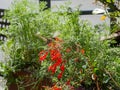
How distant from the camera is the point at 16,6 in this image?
259cm

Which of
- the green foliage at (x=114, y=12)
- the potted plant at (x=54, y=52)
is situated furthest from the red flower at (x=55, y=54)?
the green foliage at (x=114, y=12)

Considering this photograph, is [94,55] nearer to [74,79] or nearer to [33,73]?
[74,79]

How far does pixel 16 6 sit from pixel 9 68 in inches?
15.7

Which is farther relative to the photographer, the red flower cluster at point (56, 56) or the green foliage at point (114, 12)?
the green foliage at point (114, 12)

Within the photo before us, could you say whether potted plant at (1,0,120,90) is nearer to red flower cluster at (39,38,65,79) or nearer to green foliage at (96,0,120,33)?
red flower cluster at (39,38,65,79)

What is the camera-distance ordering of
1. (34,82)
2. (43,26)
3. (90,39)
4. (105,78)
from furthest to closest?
(43,26) < (34,82) < (90,39) < (105,78)

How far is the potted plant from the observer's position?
1.82 m

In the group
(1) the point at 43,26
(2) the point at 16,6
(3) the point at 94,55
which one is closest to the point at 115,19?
(1) the point at 43,26

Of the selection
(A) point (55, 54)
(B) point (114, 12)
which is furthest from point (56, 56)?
(B) point (114, 12)

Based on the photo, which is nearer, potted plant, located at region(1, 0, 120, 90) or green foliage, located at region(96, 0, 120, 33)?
potted plant, located at region(1, 0, 120, 90)

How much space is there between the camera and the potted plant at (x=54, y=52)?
1823mm

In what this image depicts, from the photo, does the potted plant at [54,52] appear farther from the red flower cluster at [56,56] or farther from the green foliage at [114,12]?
the green foliage at [114,12]

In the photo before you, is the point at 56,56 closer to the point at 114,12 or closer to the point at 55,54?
the point at 55,54

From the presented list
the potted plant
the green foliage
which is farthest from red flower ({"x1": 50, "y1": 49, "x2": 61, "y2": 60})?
the green foliage
